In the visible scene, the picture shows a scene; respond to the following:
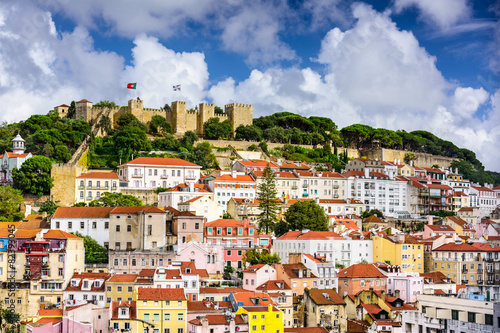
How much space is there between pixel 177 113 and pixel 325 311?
46.0 meters

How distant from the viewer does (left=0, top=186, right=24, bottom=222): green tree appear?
54906 millimetres

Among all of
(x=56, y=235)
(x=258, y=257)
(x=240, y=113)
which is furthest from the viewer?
(x=240, y=113)

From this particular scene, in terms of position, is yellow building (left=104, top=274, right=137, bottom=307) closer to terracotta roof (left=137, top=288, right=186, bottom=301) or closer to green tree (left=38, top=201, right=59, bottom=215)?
terracotta roof (left=137, top=288, right=186, bottom=301)

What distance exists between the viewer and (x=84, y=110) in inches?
3206

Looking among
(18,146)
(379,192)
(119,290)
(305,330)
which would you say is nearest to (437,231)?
(379,192)

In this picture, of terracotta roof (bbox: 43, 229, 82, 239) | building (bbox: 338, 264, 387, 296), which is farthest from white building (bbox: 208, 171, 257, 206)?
terracotta roof (bbox: 43, 229, 82, 239)

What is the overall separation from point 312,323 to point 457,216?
35.4m

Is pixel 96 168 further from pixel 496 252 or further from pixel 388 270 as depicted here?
pixel 496 252

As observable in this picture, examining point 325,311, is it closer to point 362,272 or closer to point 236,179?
point 362,272

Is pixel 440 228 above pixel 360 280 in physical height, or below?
above

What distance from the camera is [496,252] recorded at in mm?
55125

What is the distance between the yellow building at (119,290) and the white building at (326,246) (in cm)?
1449

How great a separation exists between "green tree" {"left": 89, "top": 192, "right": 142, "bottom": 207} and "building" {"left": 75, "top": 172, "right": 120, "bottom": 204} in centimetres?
173

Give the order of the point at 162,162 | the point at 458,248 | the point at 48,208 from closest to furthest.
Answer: the point at 458,248, the point at 48,208, the point at 162,162
